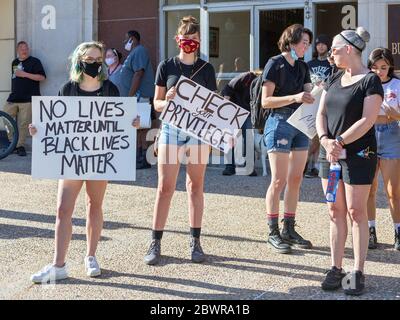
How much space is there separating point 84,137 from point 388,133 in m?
2.73

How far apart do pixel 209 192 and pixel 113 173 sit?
405cm

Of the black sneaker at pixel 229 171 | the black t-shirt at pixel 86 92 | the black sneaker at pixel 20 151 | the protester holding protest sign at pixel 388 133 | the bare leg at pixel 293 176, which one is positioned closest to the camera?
the black t-shirt at pixel 86 92

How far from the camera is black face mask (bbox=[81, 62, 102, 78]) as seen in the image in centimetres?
571

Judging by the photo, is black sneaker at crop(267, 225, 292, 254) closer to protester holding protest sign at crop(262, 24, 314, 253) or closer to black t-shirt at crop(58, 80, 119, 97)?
protester holding protest sign at crop(262, 24, 314, 253)

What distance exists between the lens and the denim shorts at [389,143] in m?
6.62

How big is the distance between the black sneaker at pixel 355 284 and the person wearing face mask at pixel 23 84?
360 inches

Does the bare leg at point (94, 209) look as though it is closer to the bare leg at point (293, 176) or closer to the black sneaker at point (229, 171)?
the bare leg at point (293, 176)

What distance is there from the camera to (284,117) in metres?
6.59

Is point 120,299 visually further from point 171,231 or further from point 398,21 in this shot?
point 398,21

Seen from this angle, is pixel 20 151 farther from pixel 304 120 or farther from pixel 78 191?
pixel 304 120

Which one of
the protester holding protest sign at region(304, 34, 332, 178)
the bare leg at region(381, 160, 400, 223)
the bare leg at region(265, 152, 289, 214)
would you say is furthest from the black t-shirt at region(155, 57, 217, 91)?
the protester holding protest sign at region(304, 34, 332, 178)

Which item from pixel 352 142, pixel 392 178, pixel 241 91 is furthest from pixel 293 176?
pixel 241 91

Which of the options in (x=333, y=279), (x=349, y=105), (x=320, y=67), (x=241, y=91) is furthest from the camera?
(x=320, y=67)

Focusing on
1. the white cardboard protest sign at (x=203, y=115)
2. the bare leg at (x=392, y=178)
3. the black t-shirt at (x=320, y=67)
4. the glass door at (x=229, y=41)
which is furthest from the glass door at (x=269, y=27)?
the white cardboard protest sign at (x=203, y=115)
